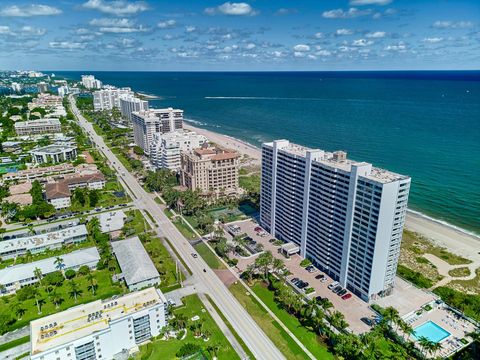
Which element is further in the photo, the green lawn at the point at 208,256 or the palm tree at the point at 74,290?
the green lawn at the point at 208,256

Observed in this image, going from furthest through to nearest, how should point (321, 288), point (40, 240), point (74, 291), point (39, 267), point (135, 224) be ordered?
1. point (135, 224)
2. point (40, 240)
3. point (39, 267)
4. point (321, 288)
5. point (74, 291)

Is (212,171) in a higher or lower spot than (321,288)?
higher

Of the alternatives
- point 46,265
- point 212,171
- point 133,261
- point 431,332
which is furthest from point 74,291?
point 431,332

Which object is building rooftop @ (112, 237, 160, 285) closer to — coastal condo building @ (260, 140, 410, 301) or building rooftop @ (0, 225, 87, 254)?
building rooftop @ (0, 225, 87, 254)

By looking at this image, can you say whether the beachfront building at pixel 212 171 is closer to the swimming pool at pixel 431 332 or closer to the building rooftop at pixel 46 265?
the building rooftop at pixel 46 265

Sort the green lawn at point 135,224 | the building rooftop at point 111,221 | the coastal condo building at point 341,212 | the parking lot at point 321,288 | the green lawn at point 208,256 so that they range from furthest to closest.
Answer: the building rooftop at point 111,221 < the green lawn at point 135,224 < the green lawn at point 208,256 < the parking lot at point 321,288 < the coastal condo building at point 341,212

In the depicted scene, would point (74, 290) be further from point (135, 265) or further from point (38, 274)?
point (135, 265)

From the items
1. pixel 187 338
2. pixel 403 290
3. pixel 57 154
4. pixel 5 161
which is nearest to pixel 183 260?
pixel 187 338

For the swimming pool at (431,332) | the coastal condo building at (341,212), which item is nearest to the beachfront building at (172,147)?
the coastal condo building at (341,212)
